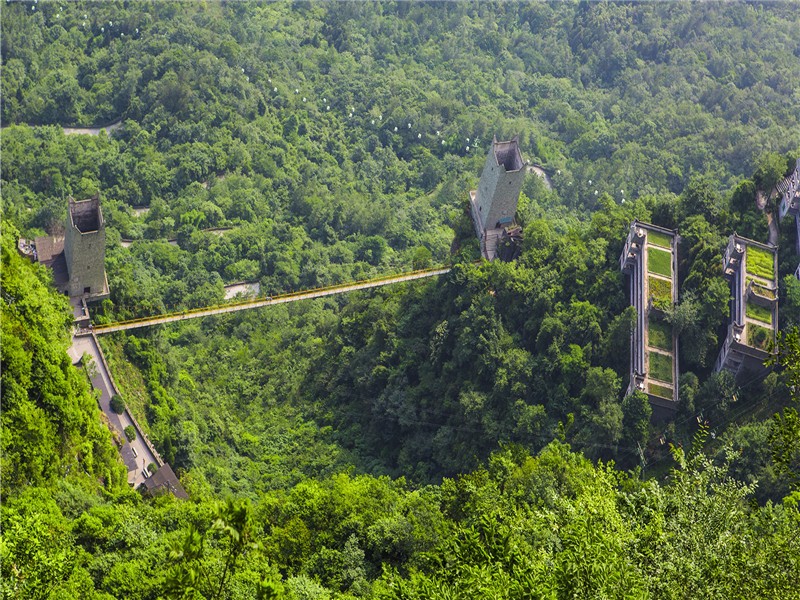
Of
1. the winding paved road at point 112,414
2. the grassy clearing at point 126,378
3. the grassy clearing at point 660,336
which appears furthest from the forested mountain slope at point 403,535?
the grassy clearing at point 660,336

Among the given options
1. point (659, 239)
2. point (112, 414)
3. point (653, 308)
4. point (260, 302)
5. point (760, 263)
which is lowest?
point (260, 302)

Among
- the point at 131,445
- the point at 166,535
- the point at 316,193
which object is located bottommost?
the point at 316,193

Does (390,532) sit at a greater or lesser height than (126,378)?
greater

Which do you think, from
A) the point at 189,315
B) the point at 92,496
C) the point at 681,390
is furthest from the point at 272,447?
the point at 681,390

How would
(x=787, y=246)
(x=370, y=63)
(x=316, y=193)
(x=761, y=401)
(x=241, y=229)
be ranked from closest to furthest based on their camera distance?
(x=761, y=401) → (x=787, y=246) → (x=241, y=229) → (x=316, y=193) → (x=370, y=63)

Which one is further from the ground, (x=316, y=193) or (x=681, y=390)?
(x=681, y=390)

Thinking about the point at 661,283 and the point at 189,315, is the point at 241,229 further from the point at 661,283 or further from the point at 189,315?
the point at 661,283

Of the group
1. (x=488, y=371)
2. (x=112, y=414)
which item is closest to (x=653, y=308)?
(x=488, y=371)

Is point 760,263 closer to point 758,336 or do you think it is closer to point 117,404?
point 758,336
